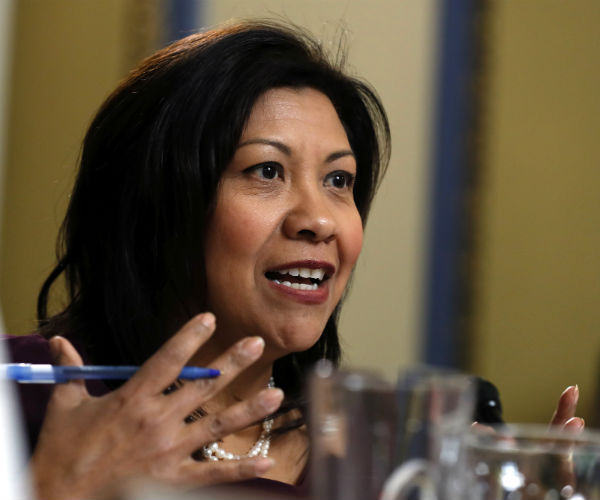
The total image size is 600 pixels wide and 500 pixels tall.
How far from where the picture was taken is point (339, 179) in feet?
5.00

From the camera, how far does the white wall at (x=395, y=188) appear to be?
10.7ft

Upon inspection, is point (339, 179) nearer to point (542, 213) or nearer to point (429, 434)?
point (429, 434)

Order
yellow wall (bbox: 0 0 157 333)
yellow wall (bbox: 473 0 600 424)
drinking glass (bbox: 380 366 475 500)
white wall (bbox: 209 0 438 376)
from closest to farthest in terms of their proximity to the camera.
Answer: drinking glass (bbox: 380 366 475 500) < yellow wall (bbox: 0 0 157 333) < white wall (bbox: 209 0 438 376) < yellow wall (bbox: 473 0 600 424)

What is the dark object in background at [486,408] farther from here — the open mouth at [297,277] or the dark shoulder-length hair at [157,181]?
the dark shoulder-length hair at [157,181]

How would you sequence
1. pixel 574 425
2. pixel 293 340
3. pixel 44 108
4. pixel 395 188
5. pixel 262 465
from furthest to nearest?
pixel 395 188
pixel 44 108
pixel 293 340
pixel 574 425
pixel 262 465

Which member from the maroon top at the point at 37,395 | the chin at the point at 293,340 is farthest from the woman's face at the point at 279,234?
the maroon top at the point at 37,395

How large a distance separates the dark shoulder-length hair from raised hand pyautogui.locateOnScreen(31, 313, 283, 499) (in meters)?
0.50

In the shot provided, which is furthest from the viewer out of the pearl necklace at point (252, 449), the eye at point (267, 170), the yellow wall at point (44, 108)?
the yellow wall at point (44, 108)

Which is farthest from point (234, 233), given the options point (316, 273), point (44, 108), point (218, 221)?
point (44, 108)

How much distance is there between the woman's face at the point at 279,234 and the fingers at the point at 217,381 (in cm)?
43

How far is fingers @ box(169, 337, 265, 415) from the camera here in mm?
921

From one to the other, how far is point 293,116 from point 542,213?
2.21 metres

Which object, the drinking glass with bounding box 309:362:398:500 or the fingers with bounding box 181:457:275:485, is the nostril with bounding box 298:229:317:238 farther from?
the drinking glass with bounding box 309:362:398:500

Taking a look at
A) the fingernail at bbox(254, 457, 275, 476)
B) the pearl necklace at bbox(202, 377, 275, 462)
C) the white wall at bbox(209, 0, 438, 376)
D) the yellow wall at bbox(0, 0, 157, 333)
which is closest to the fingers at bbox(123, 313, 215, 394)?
the fingernail at bbox(254, 457, 275, 476)
